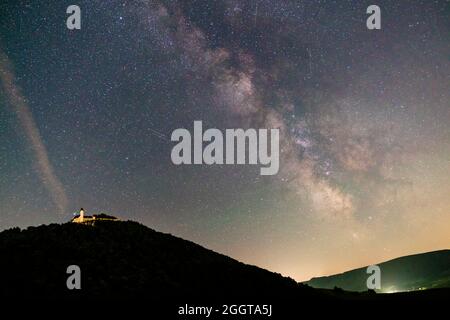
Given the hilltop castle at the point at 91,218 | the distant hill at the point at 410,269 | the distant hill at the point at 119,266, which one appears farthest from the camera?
the distant hill at the point at 410,269

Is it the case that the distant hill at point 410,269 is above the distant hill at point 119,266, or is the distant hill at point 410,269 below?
below

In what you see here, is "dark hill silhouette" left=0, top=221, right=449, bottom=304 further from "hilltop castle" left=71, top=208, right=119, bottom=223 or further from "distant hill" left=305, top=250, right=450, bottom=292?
"distant hill" left=305, top=250, right=450, bottom=292

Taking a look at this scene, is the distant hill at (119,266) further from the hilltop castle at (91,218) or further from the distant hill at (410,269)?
the distant hill at (410,269)

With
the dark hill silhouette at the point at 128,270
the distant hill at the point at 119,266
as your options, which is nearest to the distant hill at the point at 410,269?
the dark hill silhouette at the point at 128,270

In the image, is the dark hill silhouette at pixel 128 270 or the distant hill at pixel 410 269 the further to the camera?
the distant hill at pixel 410 269

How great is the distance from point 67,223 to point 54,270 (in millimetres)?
14446

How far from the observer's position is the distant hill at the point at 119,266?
29.9m

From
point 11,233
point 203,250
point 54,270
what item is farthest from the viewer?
point 203,250

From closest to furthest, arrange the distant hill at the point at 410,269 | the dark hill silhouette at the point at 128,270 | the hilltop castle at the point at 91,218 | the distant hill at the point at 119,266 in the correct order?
the dark hill silhouette at the point at 128,270 < the distant hill at the point at 119,266 < the hilltop castle at the point at 91,218 < the distant hill at the point at 410,269

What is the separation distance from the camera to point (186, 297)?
29203 mm
